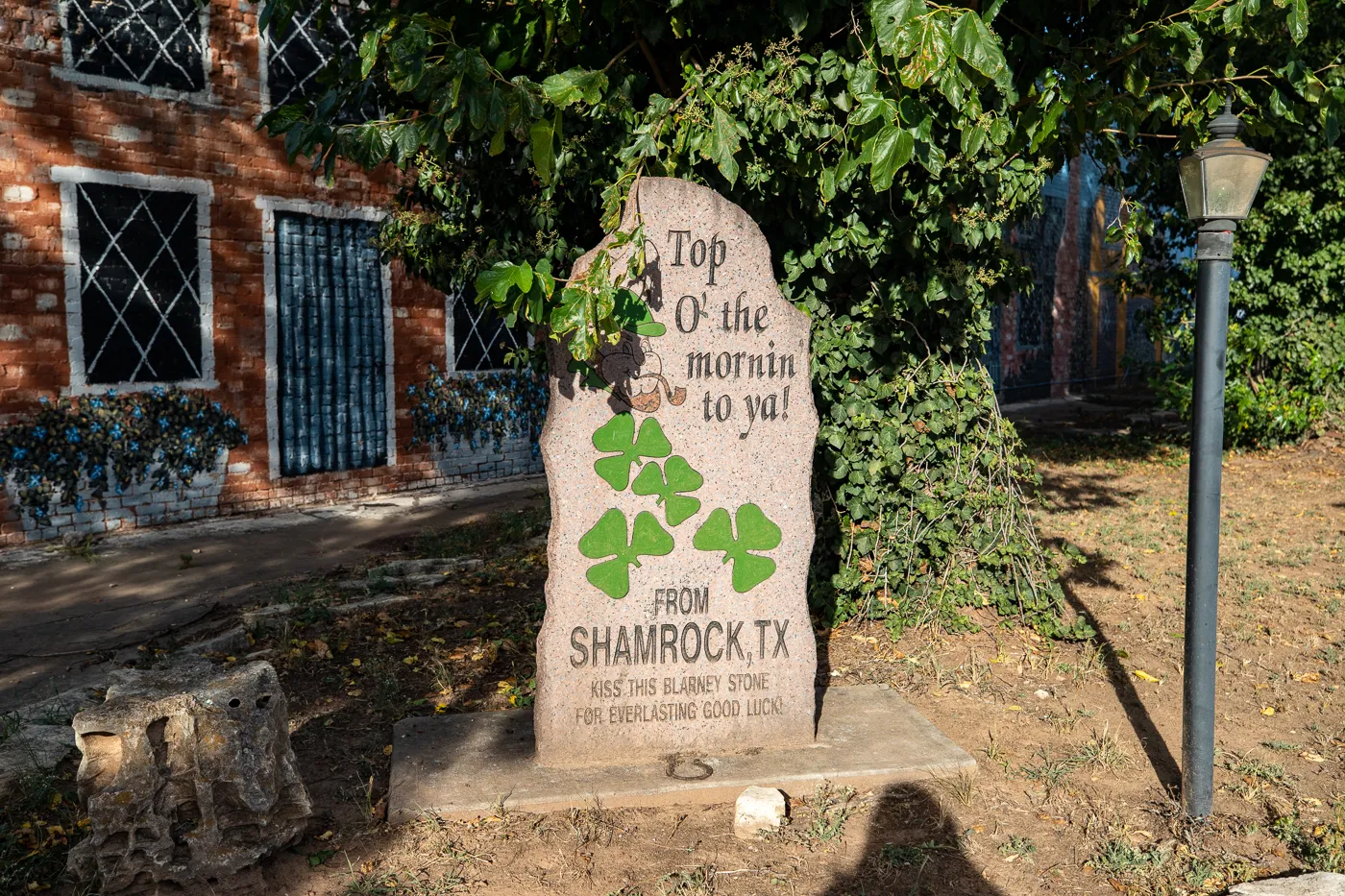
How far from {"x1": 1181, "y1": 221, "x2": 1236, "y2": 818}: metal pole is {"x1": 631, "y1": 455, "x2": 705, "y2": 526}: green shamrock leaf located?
1.75 m

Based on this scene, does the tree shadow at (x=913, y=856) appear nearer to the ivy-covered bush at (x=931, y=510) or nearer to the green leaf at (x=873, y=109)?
the ivy-covered bush at (x=931, y=510)

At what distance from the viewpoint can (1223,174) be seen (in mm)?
3510

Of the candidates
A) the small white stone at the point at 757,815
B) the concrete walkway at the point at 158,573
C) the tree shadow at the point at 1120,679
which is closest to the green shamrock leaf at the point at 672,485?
the small white stone at the point at 757,815

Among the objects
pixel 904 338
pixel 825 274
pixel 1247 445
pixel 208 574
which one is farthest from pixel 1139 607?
pixel 1247 445

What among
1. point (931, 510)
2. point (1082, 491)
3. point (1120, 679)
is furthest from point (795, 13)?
point (1082, 491)

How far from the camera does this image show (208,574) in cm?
A: 769

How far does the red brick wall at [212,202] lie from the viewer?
8.20 meters

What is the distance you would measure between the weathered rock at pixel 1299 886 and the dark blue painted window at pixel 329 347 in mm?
8791

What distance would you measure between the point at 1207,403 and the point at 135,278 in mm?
8371

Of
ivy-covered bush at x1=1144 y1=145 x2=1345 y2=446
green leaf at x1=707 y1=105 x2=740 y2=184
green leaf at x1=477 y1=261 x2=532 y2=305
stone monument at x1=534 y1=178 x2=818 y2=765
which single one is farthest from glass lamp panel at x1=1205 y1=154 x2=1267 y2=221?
ivy-covered bush at x1=1144 y1=145 x2=1345 y2=446

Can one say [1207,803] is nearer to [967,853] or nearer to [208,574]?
[967,853]

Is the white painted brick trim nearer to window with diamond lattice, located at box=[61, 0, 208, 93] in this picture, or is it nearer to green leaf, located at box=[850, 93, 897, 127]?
window with diamond lattice, located at box=[61, 0, 208, 93]

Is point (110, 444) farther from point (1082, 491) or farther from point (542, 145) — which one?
point (1082, 491)

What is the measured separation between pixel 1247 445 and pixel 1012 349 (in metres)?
8.08
